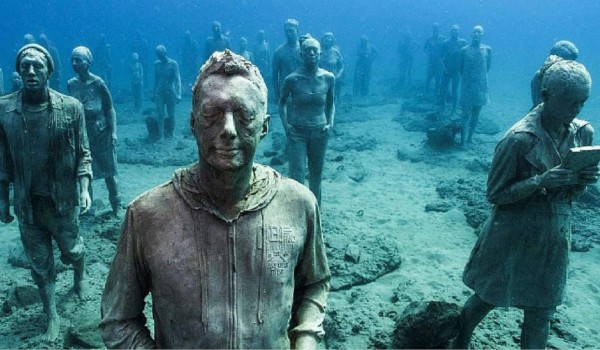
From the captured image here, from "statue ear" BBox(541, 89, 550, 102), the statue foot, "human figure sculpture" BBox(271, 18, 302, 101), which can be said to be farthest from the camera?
"human figure sculpture" BBox(271, 18, 302, 101)

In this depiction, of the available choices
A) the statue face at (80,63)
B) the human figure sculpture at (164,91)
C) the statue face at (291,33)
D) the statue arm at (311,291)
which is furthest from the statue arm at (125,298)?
the human figure sculpture at (164,91)

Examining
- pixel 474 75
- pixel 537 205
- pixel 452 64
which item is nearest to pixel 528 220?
pixel 537 205

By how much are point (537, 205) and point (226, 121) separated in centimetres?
268

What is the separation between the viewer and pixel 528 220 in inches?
133

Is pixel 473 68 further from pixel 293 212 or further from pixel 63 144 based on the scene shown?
pixel 293 212

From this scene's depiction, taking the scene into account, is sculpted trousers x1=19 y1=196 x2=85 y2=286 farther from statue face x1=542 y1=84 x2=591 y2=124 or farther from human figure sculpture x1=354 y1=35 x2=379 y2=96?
human figure sculpture x1=354 y1=35 x2=379 y2=96

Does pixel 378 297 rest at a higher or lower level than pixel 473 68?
lower

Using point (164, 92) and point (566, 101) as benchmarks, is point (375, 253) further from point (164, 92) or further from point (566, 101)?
point (164, 92)

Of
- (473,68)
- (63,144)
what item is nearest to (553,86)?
(63,144)

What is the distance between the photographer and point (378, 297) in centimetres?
536

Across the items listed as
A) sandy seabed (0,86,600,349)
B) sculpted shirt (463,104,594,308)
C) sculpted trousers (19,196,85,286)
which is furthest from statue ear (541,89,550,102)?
sculpted trousers (19,196,85,286)

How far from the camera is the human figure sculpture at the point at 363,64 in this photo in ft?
61.9

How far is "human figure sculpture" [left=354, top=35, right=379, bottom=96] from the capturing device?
18.9 m

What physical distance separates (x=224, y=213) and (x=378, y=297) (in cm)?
399
